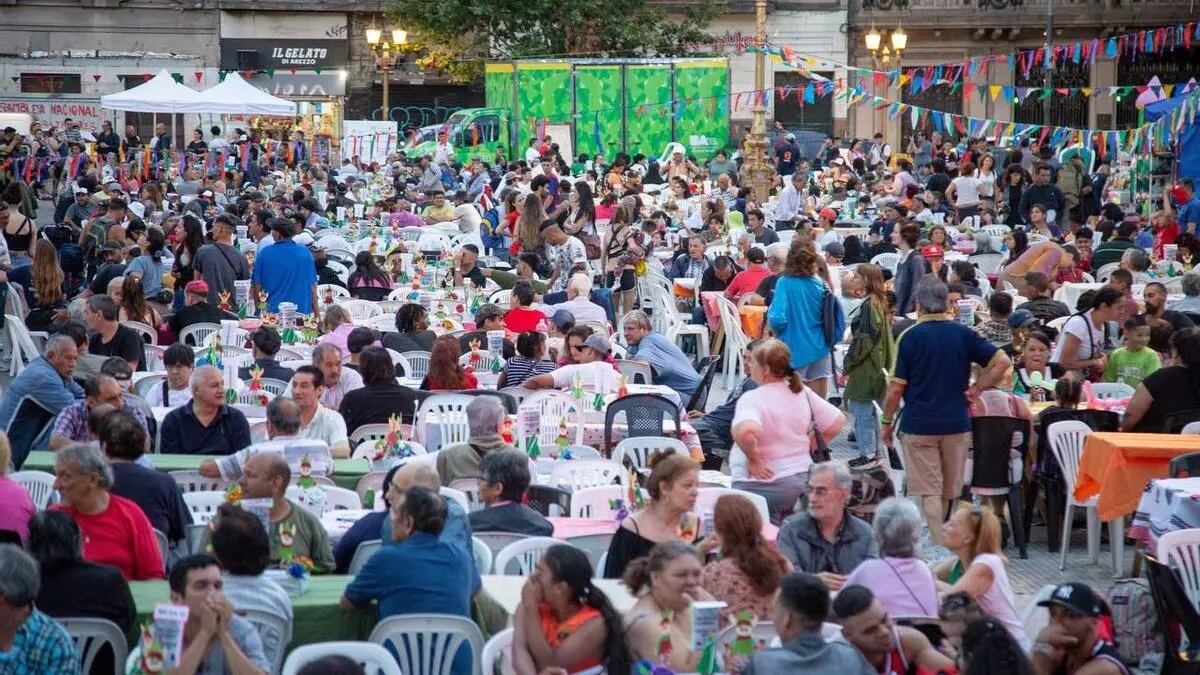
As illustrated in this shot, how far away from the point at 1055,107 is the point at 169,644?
135 ft

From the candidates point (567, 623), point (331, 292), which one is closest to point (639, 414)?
point (567, 623)

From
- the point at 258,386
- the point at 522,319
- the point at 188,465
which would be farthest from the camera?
the point at 522,319

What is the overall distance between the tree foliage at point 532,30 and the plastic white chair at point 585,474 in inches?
1263

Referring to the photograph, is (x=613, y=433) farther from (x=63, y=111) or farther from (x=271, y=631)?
(x=63, y=111)

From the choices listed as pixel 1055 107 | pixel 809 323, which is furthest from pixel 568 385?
pixel 1055 107

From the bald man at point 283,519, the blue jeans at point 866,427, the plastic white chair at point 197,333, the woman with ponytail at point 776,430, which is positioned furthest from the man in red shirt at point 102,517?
the plastic white chair at point 197,333

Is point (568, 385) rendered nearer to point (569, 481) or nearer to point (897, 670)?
point (569, 481)

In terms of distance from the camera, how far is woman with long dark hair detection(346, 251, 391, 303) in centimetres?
1689

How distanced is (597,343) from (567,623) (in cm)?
565

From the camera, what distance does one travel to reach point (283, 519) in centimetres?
760

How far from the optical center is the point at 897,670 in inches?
247

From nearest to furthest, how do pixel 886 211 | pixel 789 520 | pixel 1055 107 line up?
pixel 789 520 → pixel 886 211 → pixel 1055 107

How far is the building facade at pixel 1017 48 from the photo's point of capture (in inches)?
1764

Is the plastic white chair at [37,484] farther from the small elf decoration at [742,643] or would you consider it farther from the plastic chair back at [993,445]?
the plastic chair back at [993,445]
